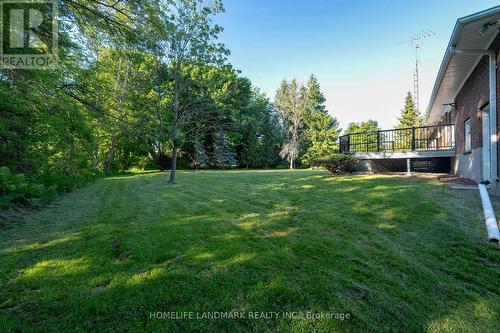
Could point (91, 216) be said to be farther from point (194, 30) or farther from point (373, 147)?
point (373, 147)

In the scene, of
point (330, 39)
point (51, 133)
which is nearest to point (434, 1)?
point (330, 39)

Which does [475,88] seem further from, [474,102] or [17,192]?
[17,192]

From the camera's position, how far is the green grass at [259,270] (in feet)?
5.97

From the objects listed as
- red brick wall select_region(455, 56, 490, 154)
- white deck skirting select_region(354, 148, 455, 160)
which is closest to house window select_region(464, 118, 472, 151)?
red brick wall select_region(455, 56, 490, 154)

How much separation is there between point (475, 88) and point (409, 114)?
1306 inches

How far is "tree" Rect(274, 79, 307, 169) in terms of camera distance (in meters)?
29.5

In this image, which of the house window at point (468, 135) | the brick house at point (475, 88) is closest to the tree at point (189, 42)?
the brick house at point (475, 88)

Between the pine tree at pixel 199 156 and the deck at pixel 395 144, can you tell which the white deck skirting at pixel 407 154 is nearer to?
the deck at pixel 395 144

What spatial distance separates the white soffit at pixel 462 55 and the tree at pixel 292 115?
62.8ft

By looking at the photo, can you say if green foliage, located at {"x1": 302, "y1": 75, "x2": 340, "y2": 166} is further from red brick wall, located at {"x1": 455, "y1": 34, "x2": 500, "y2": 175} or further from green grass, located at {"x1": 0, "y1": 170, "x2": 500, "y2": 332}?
green grass, located at {"x1": 0, "y1": 170, "x2": 500, "y2": 332}

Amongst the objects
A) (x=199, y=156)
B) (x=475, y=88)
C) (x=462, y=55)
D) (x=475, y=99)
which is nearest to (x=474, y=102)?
(x=475, y=99)

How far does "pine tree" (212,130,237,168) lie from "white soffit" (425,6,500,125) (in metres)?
19.2

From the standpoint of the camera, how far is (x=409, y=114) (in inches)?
1394

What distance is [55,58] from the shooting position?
5090mm
